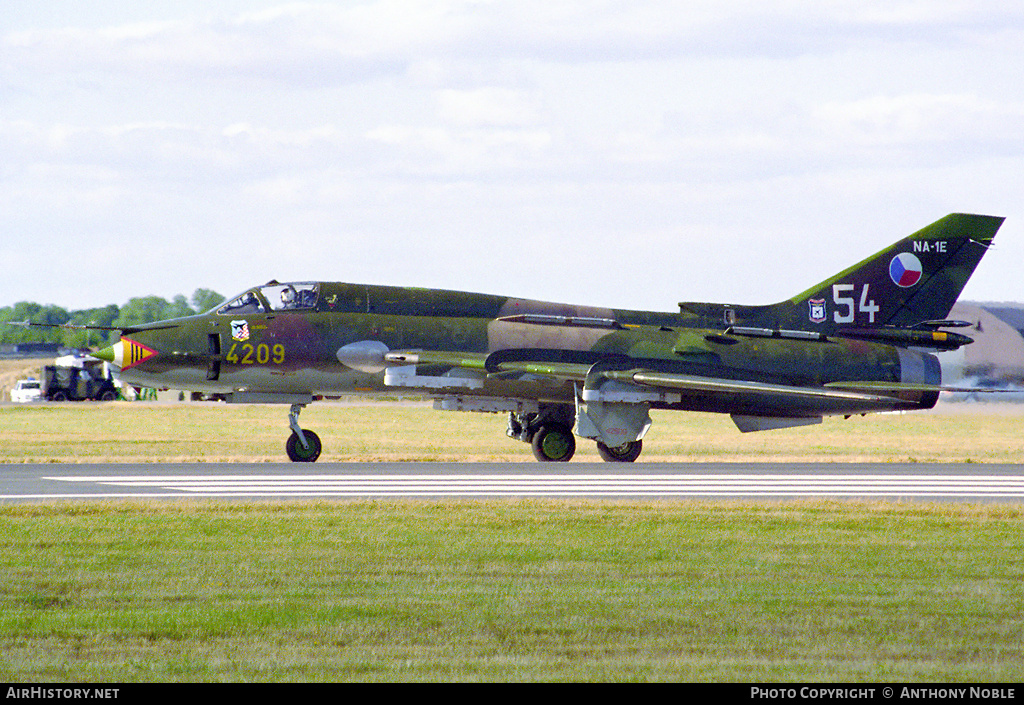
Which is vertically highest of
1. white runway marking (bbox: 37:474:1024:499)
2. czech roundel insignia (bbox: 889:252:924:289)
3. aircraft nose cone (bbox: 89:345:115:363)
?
czech roundel insignia (bbox: 889:252:924:289)

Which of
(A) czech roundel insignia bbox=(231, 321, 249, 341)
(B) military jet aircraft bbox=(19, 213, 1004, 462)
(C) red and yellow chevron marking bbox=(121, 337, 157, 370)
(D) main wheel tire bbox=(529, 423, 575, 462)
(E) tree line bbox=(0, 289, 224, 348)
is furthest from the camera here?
(E) tree line bbox=(0, 289, 224, 348)

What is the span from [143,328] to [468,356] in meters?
5.85

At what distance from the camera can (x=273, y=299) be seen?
22.7 m

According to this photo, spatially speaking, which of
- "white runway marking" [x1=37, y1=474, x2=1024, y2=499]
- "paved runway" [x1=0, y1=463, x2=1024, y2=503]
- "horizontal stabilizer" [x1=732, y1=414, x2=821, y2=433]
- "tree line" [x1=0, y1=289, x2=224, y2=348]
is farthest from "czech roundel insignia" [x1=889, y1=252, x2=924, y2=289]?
"tree line" [x1=0, y1=289, x2=224, y2=348]

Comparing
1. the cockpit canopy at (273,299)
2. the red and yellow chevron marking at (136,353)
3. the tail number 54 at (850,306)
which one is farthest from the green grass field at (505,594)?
the tail number 54 at (850,306)

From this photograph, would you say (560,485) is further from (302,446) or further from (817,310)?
(817,310)

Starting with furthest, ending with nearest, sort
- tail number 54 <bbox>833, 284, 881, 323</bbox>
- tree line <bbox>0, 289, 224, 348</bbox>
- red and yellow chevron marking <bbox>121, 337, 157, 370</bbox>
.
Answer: tree line <bbox>0, 289, 224, 348</bbox> < tail number 54 <bbox>833, 284, 881, 323</bbox> < red and yellow chevron marking <bbox>121, 337, 157, 370</bbox>

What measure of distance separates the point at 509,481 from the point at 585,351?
564 cm

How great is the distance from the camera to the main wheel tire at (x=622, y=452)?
928 inches

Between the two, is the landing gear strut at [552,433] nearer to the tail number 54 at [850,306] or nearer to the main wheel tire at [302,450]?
the main wheel tire at [302,450]

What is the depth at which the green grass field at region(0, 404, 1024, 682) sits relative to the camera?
23.2ft

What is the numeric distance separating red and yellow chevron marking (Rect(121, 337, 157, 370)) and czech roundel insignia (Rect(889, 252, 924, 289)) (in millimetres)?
14379

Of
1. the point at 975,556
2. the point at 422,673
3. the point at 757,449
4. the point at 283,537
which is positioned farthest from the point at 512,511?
the point at 757,449

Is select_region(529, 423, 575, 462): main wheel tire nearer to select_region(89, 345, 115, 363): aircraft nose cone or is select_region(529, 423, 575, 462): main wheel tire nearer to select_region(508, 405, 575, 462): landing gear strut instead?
select_region(508, 405, 575, 462): landing gear strut
